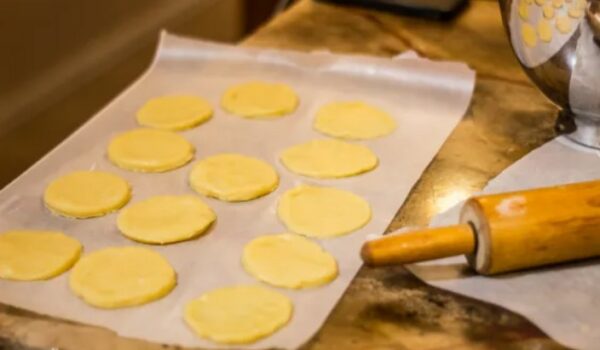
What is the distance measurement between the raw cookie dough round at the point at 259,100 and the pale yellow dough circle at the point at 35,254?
344 mm

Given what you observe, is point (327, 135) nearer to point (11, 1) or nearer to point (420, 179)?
point (420, 179)

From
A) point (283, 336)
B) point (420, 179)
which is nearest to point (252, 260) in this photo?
point (283, 336)

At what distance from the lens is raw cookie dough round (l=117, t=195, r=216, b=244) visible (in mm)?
818

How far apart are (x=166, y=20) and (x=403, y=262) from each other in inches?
58.6

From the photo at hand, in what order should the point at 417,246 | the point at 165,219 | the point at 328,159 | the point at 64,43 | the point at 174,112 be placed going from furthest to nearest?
the point at 64,43, the point at 174,112, the point at 328,159, the point at 165,219, the point at 417,246

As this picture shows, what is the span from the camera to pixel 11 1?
5.10ft

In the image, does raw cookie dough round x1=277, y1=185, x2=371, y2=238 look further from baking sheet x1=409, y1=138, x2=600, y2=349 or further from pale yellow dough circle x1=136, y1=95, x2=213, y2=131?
pale yellow dough circle x1=136, y1=95, x2=213, y2=131

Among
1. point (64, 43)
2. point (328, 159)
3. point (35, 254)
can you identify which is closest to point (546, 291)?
point (328, 159)

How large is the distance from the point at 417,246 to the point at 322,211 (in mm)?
189

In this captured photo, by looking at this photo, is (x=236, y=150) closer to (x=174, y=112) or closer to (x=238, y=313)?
(x=174, y=112)

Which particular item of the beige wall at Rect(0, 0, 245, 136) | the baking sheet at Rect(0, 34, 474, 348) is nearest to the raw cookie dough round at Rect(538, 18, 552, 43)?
the baking sheet at Rect(0, 34, 474, 348)

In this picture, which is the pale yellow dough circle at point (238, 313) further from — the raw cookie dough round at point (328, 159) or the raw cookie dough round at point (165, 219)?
the raw cookie dough round at point (328, 159)

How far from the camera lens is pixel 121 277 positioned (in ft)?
2.44

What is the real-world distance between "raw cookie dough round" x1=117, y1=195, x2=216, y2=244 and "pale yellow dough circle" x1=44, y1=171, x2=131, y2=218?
2 centimetres
